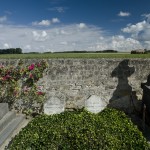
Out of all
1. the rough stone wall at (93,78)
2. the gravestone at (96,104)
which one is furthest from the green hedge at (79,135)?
the rough stone wall at (93,78)

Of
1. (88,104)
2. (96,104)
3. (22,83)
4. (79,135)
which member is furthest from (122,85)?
(79,135)

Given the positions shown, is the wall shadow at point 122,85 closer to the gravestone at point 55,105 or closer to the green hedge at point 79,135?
the gravestone at point 55,105

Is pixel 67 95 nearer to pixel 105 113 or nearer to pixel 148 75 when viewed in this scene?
pixel 148 75

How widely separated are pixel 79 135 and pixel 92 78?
5738 millimetres

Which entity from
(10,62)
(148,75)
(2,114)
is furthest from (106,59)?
(2,114)

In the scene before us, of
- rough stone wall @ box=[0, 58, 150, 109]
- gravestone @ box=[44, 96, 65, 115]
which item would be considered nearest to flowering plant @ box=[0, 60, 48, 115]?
rough stone wall @ box=[0, 58, 150, 109]

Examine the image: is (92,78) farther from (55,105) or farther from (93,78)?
(55,105)

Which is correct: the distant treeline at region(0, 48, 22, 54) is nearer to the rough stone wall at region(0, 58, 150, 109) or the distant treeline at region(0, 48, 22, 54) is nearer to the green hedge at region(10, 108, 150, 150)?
the rough stone wall at region(0, 58, 150, 109)

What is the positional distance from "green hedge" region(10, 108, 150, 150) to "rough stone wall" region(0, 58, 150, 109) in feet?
16.2

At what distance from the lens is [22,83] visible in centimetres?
1138

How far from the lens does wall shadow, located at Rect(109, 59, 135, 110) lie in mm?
11219

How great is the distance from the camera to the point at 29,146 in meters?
5.70

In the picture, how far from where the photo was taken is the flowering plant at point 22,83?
36.7 ft

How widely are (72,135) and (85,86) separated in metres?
5.67
